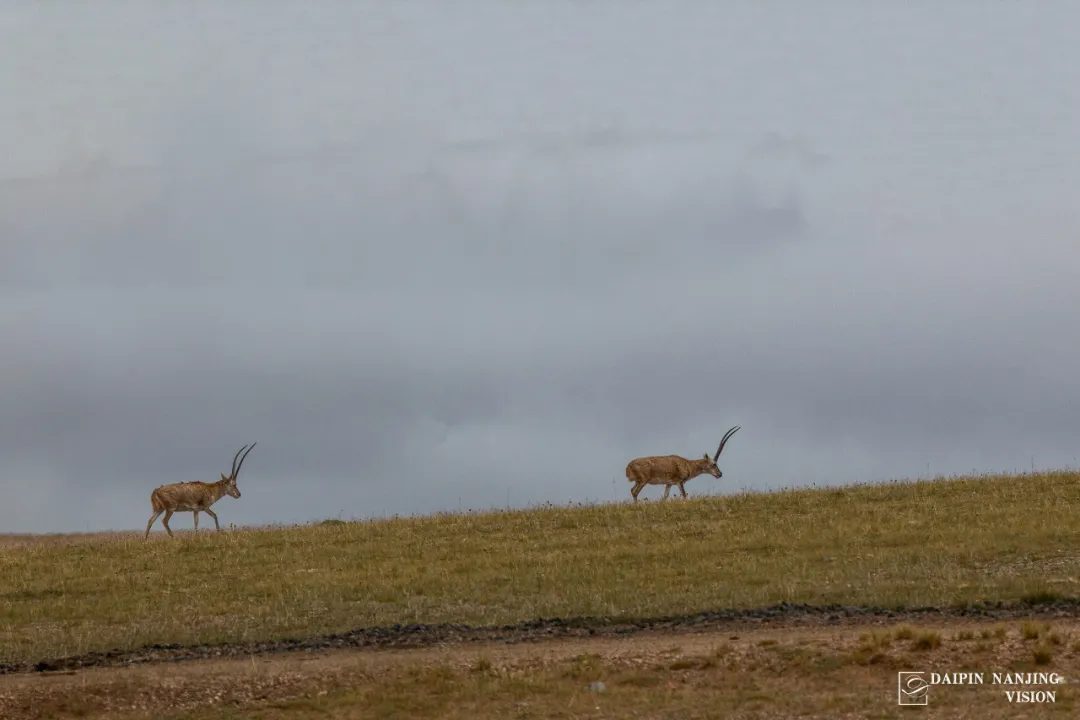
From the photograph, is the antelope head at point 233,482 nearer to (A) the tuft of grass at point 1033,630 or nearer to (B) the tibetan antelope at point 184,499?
(B) the tibetan antelope at point 184,499

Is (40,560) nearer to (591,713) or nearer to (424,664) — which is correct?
(424,664)

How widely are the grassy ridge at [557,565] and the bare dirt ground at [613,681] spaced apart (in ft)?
8.77

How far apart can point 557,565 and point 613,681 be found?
8.89 m

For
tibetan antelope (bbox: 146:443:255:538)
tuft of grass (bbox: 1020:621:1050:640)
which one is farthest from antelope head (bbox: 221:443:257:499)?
tuft of grass (bbox: 1020:621:1050:640)

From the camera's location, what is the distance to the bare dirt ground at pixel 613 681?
16.2 metres

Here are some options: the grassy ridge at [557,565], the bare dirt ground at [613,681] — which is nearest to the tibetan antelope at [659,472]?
the grassy ridge at [557,565]

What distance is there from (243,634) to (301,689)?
4.00 meters

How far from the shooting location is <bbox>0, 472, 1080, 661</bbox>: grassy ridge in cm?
2219

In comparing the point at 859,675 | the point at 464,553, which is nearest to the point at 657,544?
the point at 464,553

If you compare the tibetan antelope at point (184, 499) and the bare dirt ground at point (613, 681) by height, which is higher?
the tibetan antelope at point (184, 499)

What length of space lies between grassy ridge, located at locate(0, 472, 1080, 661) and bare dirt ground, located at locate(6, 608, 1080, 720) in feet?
8.77

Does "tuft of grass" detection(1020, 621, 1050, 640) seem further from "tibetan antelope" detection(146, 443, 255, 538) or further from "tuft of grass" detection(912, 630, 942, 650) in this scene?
"tibetan antelope" detection(146, 443, 255, 538)

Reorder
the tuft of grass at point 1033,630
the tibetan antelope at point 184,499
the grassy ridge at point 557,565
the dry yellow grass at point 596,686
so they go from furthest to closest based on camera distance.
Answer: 1. the tibetan antelope at point 184,499
2. the grassy ridge at point 557,565
3. the tuft of grass at point 1033,630
4. the dry yellow grass at point 596,686

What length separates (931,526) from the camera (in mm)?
28031
